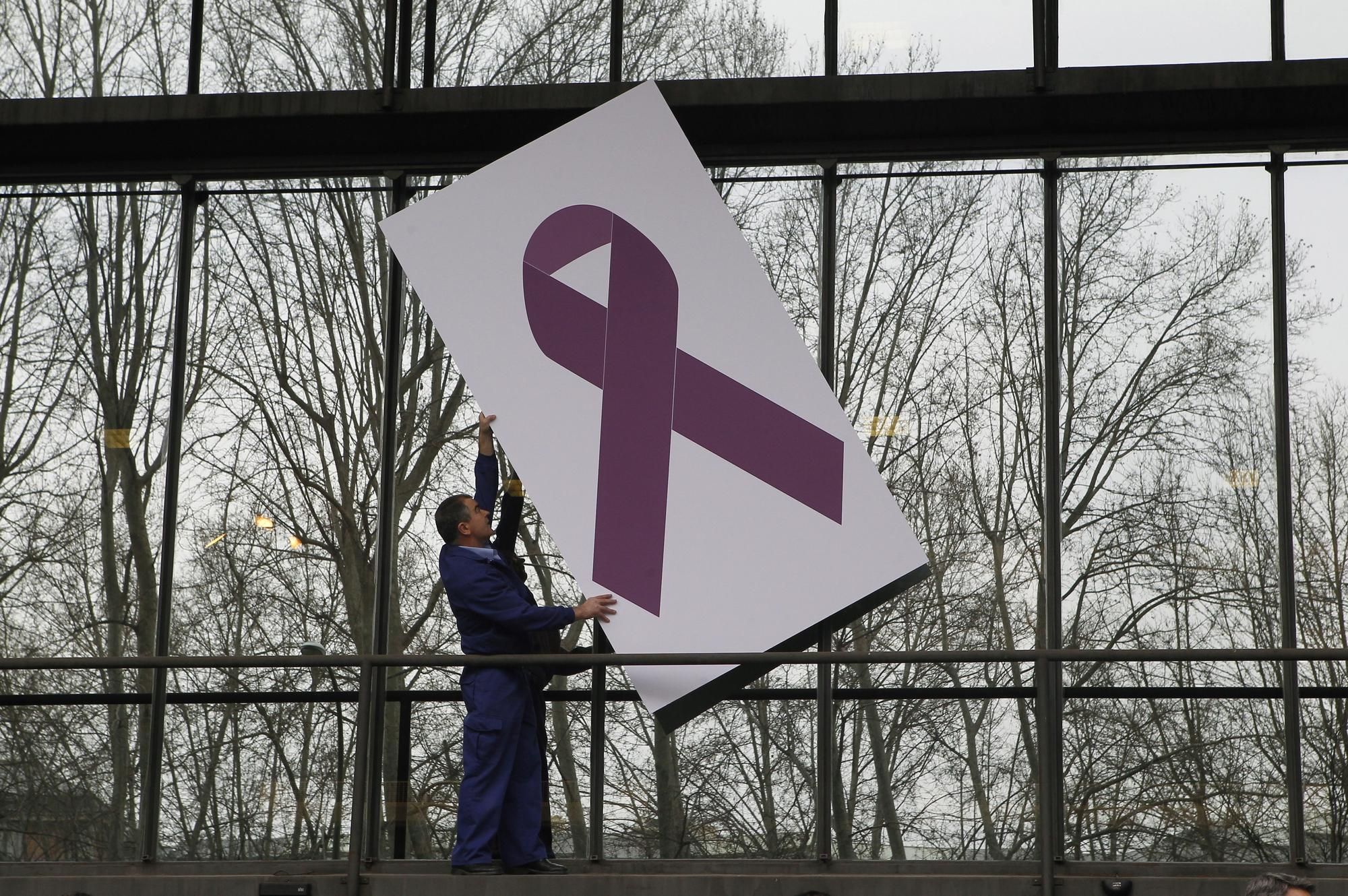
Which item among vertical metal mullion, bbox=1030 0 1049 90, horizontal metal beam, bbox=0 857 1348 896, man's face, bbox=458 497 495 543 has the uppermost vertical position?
vertical metal mullion, bbox=1030 0 1049 90

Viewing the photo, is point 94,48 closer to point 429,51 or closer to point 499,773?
point 429,51

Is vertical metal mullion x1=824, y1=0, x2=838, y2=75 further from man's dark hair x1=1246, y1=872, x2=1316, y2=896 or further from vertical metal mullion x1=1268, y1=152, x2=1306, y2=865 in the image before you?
man's dark hair x1=1246, y1=872, x2=1316, y2=896

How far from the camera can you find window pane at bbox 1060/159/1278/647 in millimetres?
6754

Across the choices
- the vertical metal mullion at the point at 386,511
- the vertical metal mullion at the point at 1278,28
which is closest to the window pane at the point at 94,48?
the vertical metal mullion at the point at 386,511

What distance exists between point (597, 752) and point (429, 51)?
11.2 ft

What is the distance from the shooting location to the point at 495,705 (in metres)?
5.86

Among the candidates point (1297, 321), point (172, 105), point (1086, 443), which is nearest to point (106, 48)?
point (172, 105)

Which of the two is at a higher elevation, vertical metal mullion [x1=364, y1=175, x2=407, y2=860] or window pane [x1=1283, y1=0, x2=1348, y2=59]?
window pane [x1=1283, y1=0, x2=1348, y2=59]

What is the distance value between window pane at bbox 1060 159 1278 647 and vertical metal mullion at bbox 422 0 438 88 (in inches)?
119

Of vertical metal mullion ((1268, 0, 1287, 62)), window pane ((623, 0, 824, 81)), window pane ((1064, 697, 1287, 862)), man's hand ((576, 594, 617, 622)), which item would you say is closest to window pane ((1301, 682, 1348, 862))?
window pane ((1064, 697, 1287, 862))

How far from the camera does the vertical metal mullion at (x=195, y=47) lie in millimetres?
7617

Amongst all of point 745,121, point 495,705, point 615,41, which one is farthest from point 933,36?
point 495,705

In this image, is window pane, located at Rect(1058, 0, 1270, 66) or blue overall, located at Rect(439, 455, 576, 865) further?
window pane, located at Rect(1058, 0, 1270, 66)

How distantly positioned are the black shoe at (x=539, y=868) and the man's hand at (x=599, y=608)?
94cm
